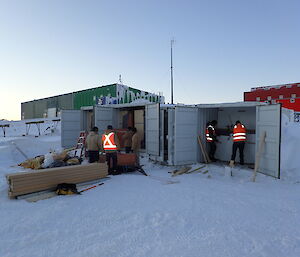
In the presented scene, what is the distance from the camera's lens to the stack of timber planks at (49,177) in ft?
17.2

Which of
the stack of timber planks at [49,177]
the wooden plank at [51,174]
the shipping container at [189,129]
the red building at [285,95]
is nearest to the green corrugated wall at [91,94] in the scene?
the shipping container at [189,129]

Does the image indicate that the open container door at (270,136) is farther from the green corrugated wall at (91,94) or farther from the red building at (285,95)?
the red building at (285,95)

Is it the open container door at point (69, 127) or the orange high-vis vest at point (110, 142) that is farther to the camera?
the open container door at point (69, 127)

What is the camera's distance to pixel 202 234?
355 cm

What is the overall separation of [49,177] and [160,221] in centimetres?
340

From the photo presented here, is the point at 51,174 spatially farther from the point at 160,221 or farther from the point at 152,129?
the point at 152,129

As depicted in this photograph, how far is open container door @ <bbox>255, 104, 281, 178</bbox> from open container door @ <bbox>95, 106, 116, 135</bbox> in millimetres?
7543

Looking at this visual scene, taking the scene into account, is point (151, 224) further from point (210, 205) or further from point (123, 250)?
point (210, 205)

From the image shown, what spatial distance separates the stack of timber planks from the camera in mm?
5234

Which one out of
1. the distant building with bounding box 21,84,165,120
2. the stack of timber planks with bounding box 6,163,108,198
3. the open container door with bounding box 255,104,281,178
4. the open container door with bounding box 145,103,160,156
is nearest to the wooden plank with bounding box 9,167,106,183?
the stack of timber planks with bounding box 6,163,108,198

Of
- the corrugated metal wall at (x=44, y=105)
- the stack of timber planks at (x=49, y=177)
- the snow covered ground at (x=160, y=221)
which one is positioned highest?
the corrugated metal wall at (x=44, y=105)

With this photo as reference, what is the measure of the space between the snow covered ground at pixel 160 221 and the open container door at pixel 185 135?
2.32 meters

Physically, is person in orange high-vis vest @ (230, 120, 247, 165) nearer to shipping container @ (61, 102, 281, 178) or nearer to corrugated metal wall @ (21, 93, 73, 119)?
shipping container @ (61, 102, 281, 178)

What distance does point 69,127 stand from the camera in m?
13.2
